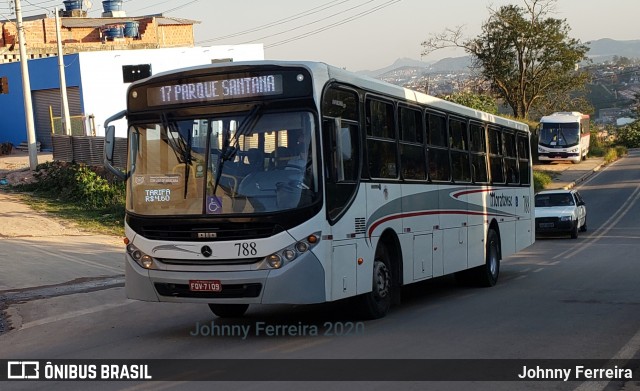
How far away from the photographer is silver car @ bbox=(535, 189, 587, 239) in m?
32.7

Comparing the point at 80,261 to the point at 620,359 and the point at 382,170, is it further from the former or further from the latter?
the point at 620,359

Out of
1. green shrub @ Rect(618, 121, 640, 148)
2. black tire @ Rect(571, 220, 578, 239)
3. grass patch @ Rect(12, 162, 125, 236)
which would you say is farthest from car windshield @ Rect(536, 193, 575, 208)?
green shrub @ Rect(618, 121, 640, 148)

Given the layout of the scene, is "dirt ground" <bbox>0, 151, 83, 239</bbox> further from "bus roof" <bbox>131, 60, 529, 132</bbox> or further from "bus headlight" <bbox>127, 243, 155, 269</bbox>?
"bus headlight" <bbox>127, 243, 155, 269</bbox>

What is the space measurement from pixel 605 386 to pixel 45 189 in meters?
26.8

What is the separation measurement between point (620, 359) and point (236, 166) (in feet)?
15.1

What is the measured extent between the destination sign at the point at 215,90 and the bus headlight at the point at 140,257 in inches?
69.4

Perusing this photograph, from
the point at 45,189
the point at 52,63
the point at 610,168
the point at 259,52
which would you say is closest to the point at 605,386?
the point at 45,189

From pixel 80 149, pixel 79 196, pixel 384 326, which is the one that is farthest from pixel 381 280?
pixel 80 149

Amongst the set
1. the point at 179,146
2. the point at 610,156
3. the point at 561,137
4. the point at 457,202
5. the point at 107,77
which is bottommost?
the point at 610,156

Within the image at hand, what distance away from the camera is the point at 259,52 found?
62.4 metres

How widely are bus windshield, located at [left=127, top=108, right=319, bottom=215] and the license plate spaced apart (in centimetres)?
78

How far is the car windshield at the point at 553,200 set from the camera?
1334 inches

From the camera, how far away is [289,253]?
10.4 metres

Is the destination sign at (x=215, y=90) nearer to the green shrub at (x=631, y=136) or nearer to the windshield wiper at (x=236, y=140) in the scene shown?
the windshield wiper at (x=236, y=140)
